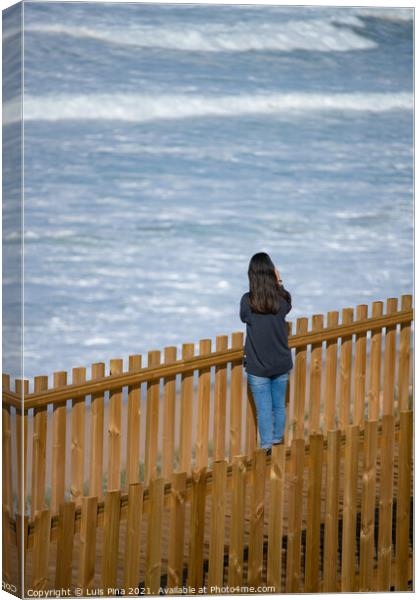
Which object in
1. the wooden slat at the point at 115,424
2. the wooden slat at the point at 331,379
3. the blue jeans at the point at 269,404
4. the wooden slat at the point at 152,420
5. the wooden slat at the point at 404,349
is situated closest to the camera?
the wooden slat at the point at 115,424

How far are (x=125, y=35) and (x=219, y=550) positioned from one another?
3000mm

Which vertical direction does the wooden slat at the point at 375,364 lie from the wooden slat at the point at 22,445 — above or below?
above

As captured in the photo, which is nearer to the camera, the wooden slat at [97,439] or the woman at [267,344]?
the wooden slat at [97,439]

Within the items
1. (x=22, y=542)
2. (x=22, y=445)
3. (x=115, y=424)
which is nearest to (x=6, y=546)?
(x=22, y=542)

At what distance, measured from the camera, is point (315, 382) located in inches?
332

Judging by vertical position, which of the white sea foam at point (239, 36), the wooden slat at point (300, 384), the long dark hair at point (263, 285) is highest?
the white sea foam at point (239, 36)

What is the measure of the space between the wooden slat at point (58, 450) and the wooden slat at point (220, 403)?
1.16 m

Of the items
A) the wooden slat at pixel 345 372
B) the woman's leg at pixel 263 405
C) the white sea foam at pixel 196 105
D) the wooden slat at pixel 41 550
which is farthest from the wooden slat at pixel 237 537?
the white sea foam at pixel 196 105

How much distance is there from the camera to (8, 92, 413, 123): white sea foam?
7.35m

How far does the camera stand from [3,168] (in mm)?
6980

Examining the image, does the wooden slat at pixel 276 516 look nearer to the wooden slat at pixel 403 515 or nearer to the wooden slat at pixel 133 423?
the wooden slat at pixel 403 515

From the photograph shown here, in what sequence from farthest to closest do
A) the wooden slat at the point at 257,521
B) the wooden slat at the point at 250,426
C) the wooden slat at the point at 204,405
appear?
the wooden slat at the point at 250,426 < the wooden slat at the point at 204,405 < the wooden slat at the point at 257,521

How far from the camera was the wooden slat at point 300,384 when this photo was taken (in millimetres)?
8320

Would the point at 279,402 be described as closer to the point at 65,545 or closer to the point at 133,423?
the point at 133,423
